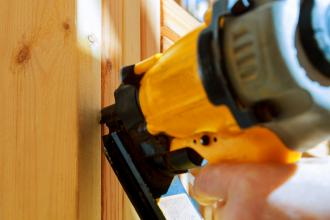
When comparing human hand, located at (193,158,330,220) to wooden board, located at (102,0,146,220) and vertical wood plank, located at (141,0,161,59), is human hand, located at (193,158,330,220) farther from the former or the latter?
vertical wood plank, located at (141,0,161,59)

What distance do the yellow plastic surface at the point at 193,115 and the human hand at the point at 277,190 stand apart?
0.8 inches

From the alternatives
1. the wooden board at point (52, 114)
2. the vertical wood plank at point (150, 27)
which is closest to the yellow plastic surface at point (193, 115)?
the wooden board at point (52, 114)

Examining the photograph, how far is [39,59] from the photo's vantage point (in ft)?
2.30

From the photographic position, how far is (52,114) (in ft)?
2.23

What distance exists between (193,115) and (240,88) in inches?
4.1

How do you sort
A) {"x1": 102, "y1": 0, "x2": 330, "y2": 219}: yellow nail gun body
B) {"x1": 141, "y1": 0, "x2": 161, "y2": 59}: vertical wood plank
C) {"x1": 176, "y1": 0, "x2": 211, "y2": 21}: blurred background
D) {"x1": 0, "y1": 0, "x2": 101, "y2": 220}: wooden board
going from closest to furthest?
Result: {"x1": 102, "y1": 0, "x2": 330, "y2": 219}: yellow nail gun body
{"x1": 0, "y1": 0, "x2": 101, "y2": 220}: wooden board
{"x1": 141, "y1": 0, "x2": 161, "y2": 59}: vertical wood plank
{"x1": 176, "y1": 0, "x2": 211, "y2": 21}: blurred background

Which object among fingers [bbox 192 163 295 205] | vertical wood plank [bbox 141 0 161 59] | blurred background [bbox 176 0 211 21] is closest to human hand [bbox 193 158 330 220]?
fingers [bbox 192 163 295 205]

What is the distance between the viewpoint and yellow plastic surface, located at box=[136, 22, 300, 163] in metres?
0.52

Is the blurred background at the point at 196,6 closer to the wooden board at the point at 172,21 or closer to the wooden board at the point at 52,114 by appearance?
the wooden board at the point at 172,21

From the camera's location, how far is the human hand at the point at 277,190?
47cm

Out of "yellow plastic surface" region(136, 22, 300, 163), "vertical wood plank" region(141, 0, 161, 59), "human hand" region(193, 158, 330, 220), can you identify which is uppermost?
"vertical wood plank" region(141, 0, 161, 59)

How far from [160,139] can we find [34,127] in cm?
19

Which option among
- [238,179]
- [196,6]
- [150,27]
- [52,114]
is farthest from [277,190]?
[196,6]

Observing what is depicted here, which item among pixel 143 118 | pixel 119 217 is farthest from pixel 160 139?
pixel 119 217
